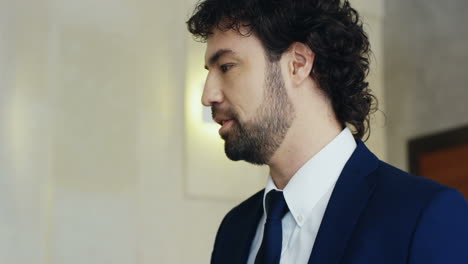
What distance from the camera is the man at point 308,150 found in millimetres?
1739

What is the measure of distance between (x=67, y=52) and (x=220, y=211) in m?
0.94

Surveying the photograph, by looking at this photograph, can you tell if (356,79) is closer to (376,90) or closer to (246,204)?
(246,204)

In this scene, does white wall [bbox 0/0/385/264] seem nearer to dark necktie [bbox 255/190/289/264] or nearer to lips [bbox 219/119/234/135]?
lips [bbox 219/119/234/135]

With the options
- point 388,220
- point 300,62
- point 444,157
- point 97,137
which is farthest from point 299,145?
point 444,157

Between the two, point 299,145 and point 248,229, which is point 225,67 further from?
point 248,229

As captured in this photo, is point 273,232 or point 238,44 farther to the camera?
point 238,44

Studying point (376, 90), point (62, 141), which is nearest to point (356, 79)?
point (62, 141)

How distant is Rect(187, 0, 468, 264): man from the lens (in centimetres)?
174

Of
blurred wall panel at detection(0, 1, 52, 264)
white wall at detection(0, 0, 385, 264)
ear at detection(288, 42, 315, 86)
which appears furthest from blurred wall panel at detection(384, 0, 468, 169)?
ear at detection(288, 42, 315, 86)

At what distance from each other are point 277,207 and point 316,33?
49cm

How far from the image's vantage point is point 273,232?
1979 millimetres

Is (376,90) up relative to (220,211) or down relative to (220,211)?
up

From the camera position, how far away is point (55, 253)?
322 cm

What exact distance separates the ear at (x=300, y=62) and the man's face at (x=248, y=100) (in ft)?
0.13
